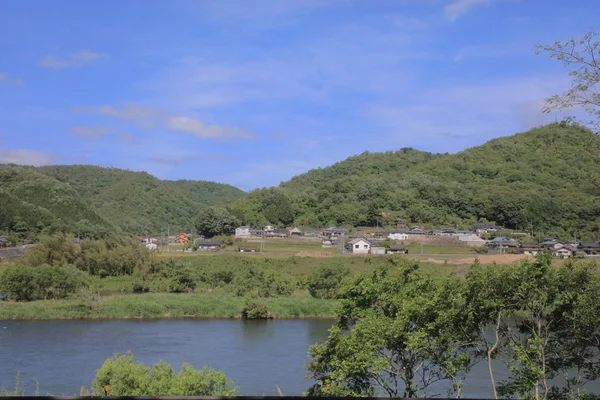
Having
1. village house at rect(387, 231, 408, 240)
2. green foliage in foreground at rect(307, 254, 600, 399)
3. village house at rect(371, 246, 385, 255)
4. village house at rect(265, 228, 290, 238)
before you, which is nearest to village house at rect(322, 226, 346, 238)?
village house at rect(265, 228, 290, 238)

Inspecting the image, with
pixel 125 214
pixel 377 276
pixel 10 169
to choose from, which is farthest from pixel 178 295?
pixel 125 214

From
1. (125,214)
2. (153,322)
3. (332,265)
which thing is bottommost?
(153,322)

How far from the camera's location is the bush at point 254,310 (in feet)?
69.3

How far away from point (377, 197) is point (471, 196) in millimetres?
7544

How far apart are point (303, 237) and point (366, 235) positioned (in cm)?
460

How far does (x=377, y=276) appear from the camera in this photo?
29.5ft

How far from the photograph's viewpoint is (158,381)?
8.08 meters

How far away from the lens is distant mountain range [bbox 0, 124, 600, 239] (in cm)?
3981

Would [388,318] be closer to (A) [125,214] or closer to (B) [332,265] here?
(B) [332,265]

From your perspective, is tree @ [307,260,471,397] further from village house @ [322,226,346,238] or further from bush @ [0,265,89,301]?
village house @ [322,226,346,238]

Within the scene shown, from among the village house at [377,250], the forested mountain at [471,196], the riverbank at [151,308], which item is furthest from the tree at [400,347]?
the forested mountain at [471,196]

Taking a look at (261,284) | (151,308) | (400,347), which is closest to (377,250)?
(261,284)

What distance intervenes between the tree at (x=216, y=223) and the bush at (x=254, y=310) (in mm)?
24979

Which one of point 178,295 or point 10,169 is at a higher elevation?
point 10,169
